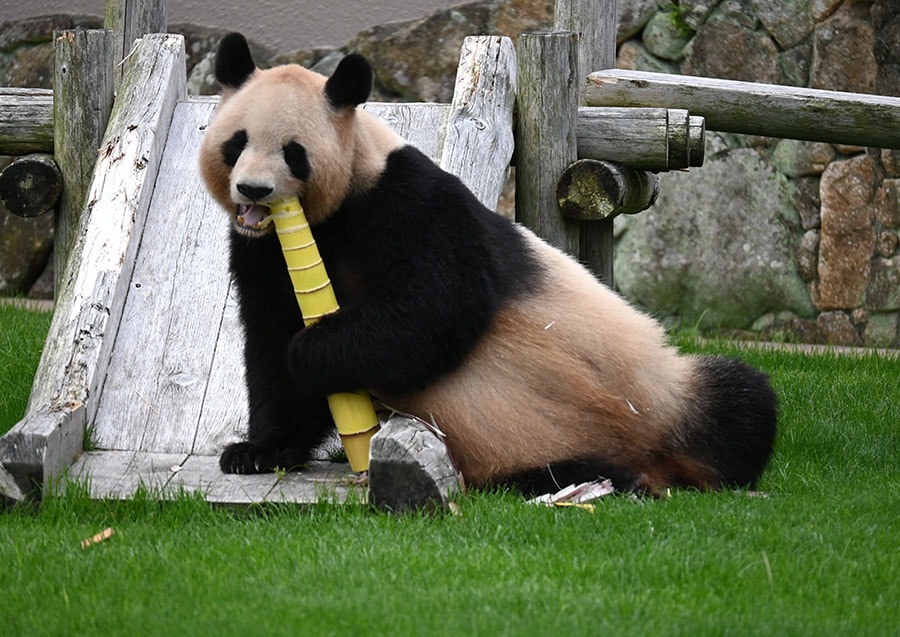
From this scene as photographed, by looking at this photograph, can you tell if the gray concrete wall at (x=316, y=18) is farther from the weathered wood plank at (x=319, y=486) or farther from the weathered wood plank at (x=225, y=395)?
the weathered wood plank at (x=319, y=486)

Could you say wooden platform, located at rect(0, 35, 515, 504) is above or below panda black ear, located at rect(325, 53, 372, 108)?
below

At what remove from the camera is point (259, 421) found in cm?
413

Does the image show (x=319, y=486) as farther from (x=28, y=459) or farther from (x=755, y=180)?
(x=755, y=180)

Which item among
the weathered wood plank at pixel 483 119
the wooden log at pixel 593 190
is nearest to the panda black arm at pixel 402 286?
the weathered wood plank at pixel 483 119

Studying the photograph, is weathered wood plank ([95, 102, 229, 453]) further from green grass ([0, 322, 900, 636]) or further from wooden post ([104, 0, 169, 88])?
wooden post ([104, 0, 169, 88])

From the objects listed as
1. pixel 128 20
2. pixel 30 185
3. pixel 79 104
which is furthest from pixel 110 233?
pixel 128 20

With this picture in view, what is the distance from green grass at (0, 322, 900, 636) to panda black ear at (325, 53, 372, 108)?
125cm

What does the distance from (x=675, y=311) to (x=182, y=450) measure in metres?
5.24

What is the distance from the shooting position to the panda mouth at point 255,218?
3736 millimetres

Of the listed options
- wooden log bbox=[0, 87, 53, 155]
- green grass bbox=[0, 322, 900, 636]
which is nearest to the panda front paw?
green grass bbox=[0, 322, 900, 636]

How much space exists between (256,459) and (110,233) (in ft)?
4.71

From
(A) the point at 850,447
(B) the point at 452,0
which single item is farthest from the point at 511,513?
(B) the point at 452,0

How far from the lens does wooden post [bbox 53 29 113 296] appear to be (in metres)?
5.64

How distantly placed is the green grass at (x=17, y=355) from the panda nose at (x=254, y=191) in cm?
183
